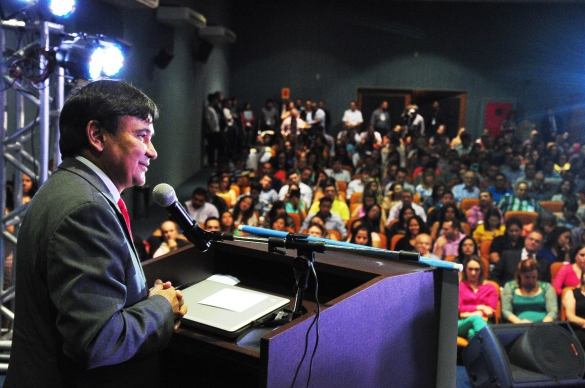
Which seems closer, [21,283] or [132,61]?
[21,283]

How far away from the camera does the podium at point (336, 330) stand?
1.24m

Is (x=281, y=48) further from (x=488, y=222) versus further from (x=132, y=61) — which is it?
(x=488, y=222)

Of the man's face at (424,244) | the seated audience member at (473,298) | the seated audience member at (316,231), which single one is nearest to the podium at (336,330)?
the seated audience member at (473,298)

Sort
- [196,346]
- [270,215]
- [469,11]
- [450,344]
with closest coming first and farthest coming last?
1. [196,346]
2. [450,344]
3. [270,215]
4. [469,11]

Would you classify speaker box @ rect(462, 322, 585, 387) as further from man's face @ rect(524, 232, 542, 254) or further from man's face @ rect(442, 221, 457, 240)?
man's face @ rect(442, 221, 457, 240)

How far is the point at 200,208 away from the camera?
21.3 ft

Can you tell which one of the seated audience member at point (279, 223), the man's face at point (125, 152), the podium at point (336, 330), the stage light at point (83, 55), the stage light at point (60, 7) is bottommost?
the seated audience member at point (279, 223)

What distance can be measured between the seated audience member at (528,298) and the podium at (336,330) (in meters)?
3.09

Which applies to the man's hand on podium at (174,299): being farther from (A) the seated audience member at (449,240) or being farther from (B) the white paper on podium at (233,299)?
(A) the seated audience member at (449,240)

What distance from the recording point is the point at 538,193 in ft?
27.7

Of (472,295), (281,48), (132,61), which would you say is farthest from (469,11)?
(472,295)

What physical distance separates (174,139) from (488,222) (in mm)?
5433

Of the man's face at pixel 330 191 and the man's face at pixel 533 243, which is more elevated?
the man's face at pixel 330 191

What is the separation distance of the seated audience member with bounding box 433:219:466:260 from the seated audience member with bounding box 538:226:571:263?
766 mm
